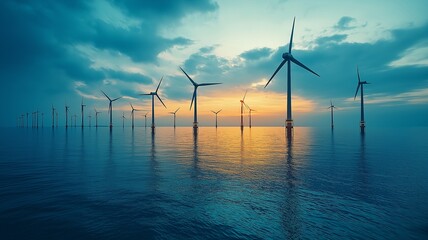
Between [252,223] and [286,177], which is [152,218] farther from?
[286,177]

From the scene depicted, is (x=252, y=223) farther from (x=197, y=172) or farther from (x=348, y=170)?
(x=348, y=170)

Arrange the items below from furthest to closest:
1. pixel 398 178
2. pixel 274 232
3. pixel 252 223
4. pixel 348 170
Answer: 1. pixel 348 170
2. pixel 398 178
3. pixel 252 223
4. pixel 274 232

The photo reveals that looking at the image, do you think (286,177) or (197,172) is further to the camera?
(197,172)

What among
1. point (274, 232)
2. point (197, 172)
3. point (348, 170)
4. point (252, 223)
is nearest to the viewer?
point (274, 232)

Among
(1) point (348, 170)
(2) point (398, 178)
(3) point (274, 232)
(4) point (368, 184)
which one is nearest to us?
(3) point (274, 232)

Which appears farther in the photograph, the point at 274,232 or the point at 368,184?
the point at 368,184

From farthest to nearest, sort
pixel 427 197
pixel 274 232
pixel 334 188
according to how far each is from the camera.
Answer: pixel 334 188
pixel 427 197
pixel 274 232

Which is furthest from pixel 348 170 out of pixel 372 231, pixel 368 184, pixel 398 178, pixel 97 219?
pixel 97 219

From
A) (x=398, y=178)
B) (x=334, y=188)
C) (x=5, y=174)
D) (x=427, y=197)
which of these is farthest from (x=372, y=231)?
(x=5, y=174)
